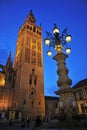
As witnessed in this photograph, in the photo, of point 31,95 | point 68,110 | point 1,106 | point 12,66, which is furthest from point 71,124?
point 12,66

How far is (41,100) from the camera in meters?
37.6

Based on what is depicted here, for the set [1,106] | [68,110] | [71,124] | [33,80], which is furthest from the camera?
[33,80]

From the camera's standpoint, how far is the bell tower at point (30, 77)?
113ft

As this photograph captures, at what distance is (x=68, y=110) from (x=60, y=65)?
11.7 ft

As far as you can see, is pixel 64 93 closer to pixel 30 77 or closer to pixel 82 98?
pixel 82 98

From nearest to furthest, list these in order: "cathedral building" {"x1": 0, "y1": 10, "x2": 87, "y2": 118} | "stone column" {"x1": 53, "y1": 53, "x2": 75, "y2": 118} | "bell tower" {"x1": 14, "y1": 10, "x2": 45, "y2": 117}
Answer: "stone column" {"x1": 53, "y1": 53, "x2": 75, "y2": 118} → "cathedral building" {"x1": 0, "y1": 10, "x2": 87, "y2": 118} → "bell tower" {"x1": 14, "y1": 10, "x2": 45, "y2": 117}

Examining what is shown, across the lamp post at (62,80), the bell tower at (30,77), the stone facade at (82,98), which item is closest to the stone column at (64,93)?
the lamp post at (62,80)

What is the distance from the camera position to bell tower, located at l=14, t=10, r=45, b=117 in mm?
34312

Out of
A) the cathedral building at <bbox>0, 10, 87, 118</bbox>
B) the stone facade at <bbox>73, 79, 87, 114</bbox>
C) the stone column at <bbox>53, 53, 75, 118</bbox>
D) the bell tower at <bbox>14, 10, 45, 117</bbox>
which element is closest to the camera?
the stone column at <bbox>53, 53, 75, 118</bbox>

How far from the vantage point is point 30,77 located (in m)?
39.2

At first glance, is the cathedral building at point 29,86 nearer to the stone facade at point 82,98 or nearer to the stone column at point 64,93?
the stone facade at point 82,98

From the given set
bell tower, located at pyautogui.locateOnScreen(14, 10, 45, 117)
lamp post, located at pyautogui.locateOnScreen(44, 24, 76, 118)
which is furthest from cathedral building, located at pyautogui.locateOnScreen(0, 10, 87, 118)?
lamp post, located at pyautogui.locateOnScreen(44, 24, 76, 118)

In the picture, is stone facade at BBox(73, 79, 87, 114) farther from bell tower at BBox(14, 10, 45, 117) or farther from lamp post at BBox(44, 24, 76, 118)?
lamp post at BBox(44, 24, 76, 118)

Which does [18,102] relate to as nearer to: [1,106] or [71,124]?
[1,106]
